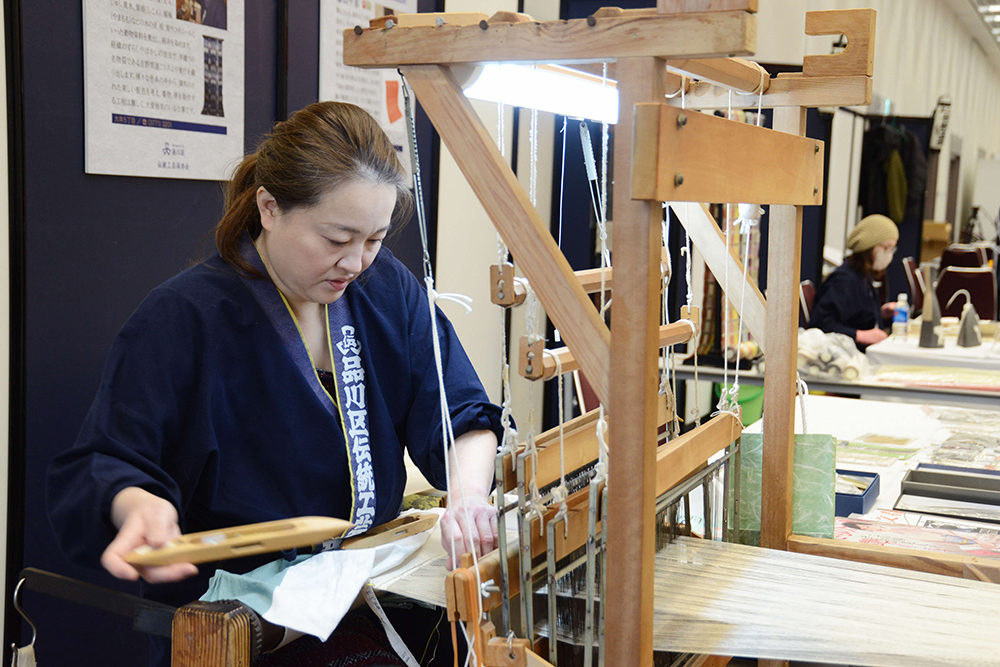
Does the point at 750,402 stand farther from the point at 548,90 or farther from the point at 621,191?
the point at 621,191

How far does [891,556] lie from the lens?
1.27 meters

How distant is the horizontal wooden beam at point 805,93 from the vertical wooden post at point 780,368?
20 millimetres

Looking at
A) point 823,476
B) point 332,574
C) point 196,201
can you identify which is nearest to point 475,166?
point 332,574

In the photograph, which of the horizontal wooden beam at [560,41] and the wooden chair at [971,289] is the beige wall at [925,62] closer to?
the wooden chair at [971,289]

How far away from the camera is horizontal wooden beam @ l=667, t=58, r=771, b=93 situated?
40.4 inches

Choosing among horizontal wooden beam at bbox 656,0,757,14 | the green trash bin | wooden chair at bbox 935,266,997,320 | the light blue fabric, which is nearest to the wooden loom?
horizontal wooden beam at bbox 656,0,757,14

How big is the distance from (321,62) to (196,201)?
66 cm

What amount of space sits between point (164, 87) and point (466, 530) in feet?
4.76

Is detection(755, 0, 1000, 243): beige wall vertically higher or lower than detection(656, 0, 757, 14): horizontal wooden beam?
higher

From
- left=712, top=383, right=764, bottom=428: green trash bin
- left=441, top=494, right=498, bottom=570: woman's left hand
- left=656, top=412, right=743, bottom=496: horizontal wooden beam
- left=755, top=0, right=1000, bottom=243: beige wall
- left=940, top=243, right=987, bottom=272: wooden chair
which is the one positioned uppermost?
left=755, top=0, right=1000, bottom=243: beige wall

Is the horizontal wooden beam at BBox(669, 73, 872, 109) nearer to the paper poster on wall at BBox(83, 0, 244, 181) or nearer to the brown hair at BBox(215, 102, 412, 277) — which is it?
the brown hair at BBox(215, 102, 412, 277)

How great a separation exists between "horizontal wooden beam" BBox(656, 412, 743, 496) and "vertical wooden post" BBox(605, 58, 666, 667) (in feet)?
0.38

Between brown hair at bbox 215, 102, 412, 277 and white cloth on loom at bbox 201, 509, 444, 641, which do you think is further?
brown hair at bbox 215, 102, 412, 277

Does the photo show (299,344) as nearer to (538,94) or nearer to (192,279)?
(192,279)
